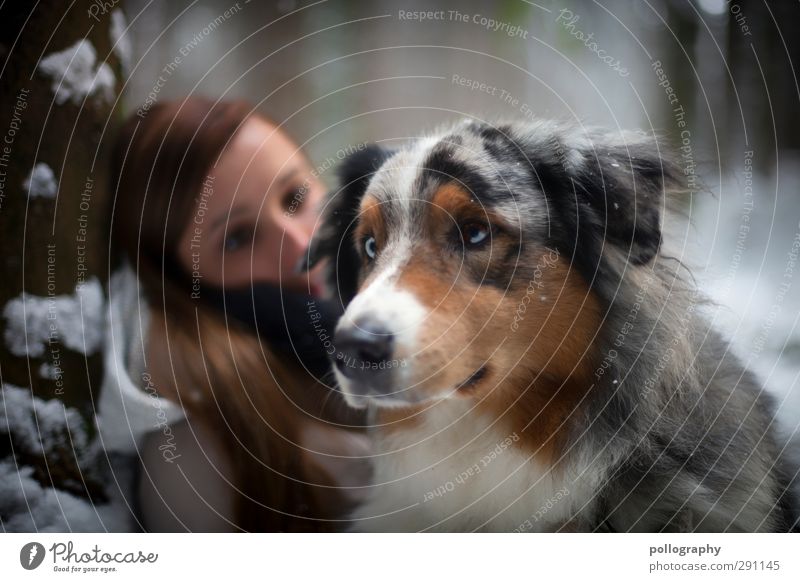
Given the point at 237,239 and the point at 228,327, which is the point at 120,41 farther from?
the point at 228,327

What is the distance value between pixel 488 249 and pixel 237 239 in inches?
13.6

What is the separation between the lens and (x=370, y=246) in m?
0.85

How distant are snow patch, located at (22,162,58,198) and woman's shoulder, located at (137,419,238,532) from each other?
36 centimetres

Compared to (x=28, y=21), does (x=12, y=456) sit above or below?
below

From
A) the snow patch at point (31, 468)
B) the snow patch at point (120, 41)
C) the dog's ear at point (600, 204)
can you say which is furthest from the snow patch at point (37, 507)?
the dog's ear at point (600, 204)

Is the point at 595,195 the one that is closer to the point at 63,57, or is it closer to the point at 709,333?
the point at 709,333

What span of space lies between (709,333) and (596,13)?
0.47 metres

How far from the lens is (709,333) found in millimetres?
942

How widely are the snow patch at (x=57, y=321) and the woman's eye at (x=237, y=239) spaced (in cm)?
18

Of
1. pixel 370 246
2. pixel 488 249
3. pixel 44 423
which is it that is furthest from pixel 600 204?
pixel 44 423
